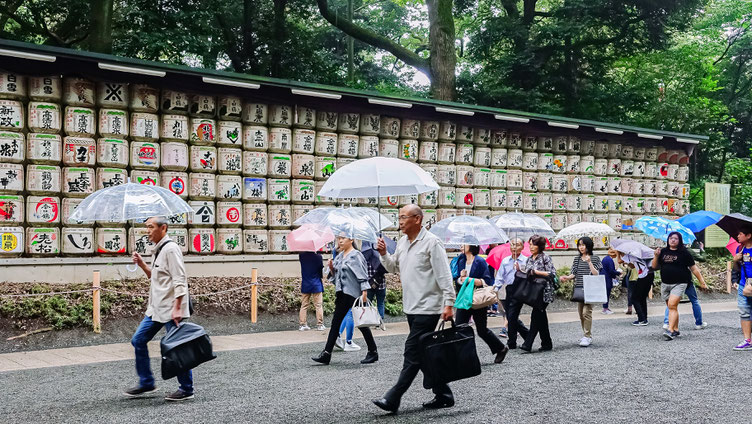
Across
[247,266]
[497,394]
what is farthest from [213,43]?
[497,394]

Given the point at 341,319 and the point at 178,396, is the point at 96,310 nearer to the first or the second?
the point at 341,319

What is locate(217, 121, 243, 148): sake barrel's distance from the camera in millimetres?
15656

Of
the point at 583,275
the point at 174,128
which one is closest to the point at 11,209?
the point at 174,128

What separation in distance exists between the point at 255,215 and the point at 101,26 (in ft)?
23.6

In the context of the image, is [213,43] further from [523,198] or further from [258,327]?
[258,327]

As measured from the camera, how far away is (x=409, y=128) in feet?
60.6

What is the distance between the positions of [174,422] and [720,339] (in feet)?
31.6

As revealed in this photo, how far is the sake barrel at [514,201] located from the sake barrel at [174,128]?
9.14 meters

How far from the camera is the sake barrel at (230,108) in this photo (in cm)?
1572

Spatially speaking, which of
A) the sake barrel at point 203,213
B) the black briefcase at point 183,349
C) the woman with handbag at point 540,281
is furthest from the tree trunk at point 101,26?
the black briefcase at point 183,349

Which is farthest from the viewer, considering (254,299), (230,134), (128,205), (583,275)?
(230,134)

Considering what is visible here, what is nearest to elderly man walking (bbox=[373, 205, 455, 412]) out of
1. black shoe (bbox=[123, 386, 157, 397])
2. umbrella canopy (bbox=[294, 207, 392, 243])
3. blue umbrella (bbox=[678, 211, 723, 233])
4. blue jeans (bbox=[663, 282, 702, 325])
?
umbrella canopy (bbox=[294, 207, 392, 243])

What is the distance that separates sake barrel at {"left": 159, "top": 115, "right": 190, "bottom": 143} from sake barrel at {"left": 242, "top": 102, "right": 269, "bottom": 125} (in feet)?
4.49

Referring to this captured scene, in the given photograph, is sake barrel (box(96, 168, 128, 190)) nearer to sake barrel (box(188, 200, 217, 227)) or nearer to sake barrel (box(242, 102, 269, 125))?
sake barrel (box(188, 200, 217, 227))
